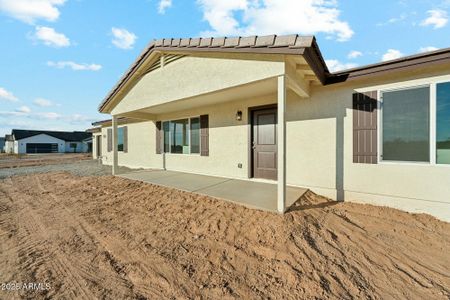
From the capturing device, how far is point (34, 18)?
20.8 ft

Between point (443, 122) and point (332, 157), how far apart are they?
74.7 inches

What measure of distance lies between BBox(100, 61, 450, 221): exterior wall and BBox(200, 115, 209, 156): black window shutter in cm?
22

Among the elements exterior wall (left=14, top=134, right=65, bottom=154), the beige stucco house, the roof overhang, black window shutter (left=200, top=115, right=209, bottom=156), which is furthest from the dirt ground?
the roof overhang

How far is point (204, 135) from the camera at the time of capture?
731cm

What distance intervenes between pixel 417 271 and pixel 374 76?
134 inches

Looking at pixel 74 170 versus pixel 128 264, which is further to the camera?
pixel 74 170

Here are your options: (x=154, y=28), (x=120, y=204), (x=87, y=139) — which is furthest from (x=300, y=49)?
(x=87, y=139)

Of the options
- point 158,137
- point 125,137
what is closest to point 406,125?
point 158,137

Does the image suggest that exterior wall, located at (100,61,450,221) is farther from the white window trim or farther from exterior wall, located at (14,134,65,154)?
exterior wall, located at (14,134,65,154)

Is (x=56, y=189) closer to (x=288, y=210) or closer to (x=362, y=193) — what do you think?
(x=288, y=210)

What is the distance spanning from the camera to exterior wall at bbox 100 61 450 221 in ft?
12.2

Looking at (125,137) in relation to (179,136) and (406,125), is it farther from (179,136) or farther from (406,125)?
(406,125)

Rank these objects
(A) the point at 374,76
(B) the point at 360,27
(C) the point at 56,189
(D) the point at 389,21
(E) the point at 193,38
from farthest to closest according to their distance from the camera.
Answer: (C) the point at 56,189 < (B) the point at 360,27 < (D) the point at 389,21 < (E) the point at 193,38 < (A) the point at 374,76

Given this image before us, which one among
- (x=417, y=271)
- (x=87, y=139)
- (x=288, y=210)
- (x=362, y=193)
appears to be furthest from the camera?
(x=87, y=139)
